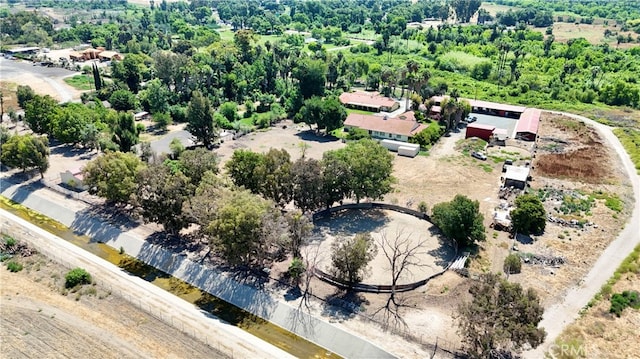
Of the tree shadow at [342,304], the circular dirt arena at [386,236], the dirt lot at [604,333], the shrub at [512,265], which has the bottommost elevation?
the tree shadow at [342,304]

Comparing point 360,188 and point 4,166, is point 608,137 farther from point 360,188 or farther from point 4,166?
point 4,166

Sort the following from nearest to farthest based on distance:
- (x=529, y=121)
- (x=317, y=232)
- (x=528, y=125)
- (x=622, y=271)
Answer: (x=622, y=271) < (x=317, y=232) < (x=528, y=125) < (x=529, y=121)

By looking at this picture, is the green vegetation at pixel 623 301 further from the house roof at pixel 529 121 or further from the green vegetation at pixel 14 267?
the green vegetation at pixel 14 267

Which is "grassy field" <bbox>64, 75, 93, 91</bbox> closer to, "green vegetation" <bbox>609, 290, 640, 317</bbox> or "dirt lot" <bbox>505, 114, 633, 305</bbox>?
"dirt lot" <bbox>505, 114, 633, 305</bbox>

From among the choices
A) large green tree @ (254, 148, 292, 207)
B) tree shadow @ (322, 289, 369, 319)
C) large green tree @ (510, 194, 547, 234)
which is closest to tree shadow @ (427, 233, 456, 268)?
large green tree @ (510, 194, 547, 234)

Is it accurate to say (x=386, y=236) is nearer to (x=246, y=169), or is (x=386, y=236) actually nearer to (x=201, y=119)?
(x=246, y=169)

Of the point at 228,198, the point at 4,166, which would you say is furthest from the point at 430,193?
the point at 4,166

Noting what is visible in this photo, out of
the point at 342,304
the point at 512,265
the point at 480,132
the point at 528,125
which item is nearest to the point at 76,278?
the point at 342,304

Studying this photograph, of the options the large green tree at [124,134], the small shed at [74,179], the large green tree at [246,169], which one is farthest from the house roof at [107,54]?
the large green tree at [246,169]
